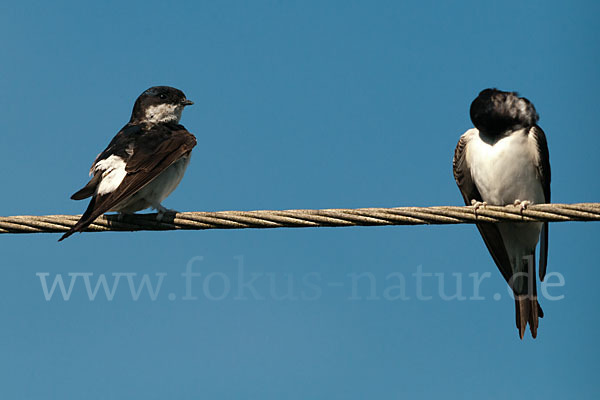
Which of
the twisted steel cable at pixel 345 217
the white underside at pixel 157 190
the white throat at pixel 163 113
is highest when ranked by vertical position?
the white throat at pixel 163 113

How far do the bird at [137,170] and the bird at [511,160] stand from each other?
7.57 feet

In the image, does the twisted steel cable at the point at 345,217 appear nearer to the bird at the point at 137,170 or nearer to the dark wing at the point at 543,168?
the bird at the point at 137,170

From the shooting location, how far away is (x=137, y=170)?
5910 millimetres

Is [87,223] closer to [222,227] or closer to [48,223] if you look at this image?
[48,223]

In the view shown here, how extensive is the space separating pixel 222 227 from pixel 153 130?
80.1 inches

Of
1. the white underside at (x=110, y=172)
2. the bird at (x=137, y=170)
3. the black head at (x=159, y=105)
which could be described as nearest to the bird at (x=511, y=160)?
the bird at (x=137, y=170)

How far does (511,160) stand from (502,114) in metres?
0.38

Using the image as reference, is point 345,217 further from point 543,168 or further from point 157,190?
point 543,168

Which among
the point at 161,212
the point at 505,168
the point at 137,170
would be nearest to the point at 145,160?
the point at 137,170

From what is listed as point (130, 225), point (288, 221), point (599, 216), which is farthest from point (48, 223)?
point (599, 216)

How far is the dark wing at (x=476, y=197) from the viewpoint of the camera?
7168 millimetres

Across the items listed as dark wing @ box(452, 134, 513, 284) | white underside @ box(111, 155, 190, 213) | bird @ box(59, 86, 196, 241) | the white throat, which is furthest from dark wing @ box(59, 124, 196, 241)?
dark wing @ box(452, 134, 513, 284)

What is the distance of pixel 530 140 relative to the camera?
22.2 feet

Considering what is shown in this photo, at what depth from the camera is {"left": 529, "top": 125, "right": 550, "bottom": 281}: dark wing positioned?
677 centimetres
